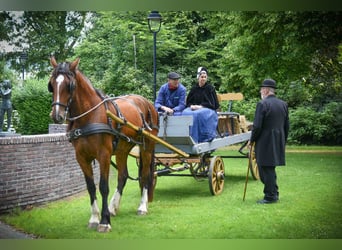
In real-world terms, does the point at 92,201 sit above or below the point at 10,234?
above

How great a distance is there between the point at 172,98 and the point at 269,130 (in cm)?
121

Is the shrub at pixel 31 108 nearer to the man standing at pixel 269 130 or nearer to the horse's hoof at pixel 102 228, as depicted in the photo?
the horse's hoof at pixel 102 228

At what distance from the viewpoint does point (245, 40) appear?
646 centimetres

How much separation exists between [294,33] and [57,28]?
9.17 feet

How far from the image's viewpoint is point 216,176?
249 inches

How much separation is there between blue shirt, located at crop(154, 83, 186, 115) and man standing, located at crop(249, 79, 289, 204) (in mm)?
900

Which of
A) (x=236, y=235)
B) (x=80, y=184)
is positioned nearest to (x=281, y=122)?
(x=236, y=235)

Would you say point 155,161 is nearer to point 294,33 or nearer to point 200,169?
point 200,169

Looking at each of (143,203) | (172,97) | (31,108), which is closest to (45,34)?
(31,108)

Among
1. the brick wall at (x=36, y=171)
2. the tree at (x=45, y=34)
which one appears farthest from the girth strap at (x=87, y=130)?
the tree at (x=45, y=34)

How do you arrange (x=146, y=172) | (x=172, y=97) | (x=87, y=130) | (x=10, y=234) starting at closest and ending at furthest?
(x=87, y=130), (x=10, y=234), (x=146, y=172), (x=172, y=97)

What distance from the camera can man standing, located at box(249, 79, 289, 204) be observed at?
575cm

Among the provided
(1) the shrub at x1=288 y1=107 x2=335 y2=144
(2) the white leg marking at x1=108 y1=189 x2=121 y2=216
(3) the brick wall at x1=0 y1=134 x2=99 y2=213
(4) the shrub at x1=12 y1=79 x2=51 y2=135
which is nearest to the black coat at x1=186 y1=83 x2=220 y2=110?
(1) the shrub at x1=288 y1=107 x2=335 y2=144

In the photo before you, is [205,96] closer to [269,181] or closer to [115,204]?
[269,181]
